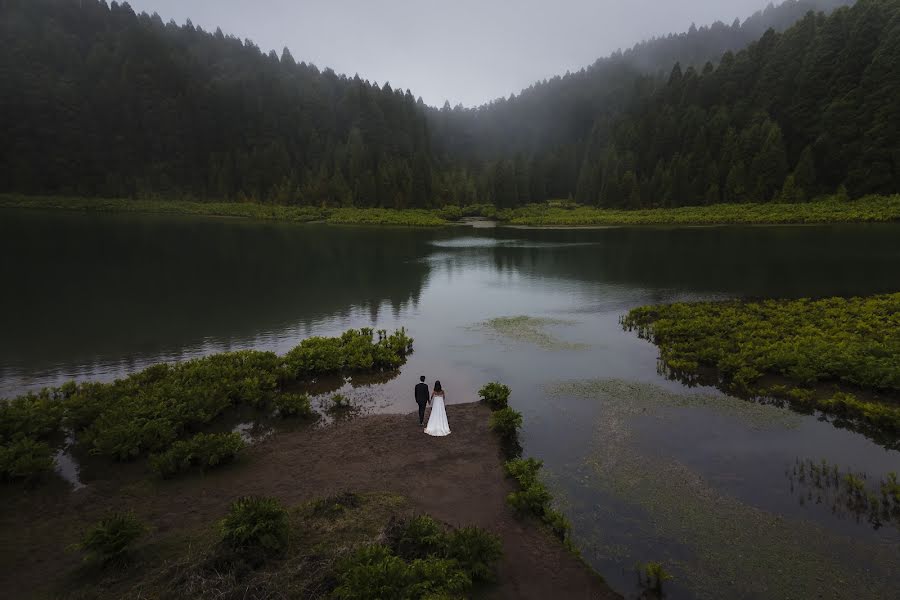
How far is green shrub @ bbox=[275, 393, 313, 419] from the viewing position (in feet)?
50.0

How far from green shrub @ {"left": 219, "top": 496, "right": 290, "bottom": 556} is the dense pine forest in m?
99.6

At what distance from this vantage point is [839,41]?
89.1 metres

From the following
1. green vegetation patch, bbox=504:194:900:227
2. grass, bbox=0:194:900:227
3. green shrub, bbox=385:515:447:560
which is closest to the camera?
green shrub, bbox=385:515:447:560

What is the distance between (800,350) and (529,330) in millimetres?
11553

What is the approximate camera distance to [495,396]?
15.9 m

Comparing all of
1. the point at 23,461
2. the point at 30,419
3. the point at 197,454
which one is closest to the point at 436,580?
the point at 197,454

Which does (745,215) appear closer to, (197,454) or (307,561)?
(197,454)

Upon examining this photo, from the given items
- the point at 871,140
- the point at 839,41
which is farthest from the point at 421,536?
the point at 839,41

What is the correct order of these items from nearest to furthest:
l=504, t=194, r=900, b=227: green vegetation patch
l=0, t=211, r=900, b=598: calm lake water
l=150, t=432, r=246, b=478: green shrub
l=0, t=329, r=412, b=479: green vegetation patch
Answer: l=0, t=211, r=900, b=598: calm lake water < l=150, t=432, r=246, b=478: green shrub < l=0, t=329, r=412, b=479: green vegetation patch < l=504, t=194, r=900, b=227: green vegetation patch

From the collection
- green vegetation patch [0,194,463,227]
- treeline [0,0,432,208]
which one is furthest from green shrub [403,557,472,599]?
treeline [0,0,432,208]

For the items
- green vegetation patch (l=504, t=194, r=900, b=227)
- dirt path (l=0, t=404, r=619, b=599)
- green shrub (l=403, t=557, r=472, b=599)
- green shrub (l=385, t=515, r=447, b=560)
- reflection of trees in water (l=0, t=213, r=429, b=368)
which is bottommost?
dirt path (l=0, t=404, r=619, b=599)

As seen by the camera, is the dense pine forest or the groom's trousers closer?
the groom's trousers

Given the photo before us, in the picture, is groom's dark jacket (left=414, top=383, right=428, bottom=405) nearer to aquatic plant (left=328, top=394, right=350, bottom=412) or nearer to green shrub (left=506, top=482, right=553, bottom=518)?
aquatic plant (left=328, top=394, right=350, bottom=412)

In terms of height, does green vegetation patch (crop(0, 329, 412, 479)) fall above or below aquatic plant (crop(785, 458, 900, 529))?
above
